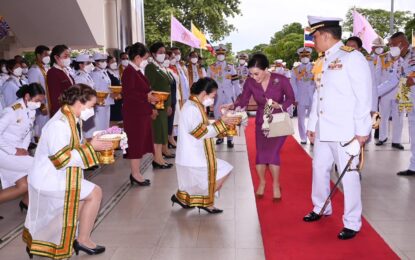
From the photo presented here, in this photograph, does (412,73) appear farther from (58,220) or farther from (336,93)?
(58,220)

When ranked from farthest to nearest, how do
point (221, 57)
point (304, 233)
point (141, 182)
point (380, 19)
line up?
point (380, 19) → point (221, 57) → point (141, 182) → point (304, 233)

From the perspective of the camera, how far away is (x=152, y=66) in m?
6.35

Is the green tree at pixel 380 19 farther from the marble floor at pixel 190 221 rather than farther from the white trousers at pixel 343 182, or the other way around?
the white trousers at pixel 343 182

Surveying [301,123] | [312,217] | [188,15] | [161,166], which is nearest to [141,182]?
[161,166]

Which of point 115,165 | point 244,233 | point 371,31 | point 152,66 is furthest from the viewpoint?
point 371,31

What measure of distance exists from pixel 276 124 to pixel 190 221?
1.25 m

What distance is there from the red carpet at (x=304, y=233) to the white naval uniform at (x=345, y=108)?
0.20 m

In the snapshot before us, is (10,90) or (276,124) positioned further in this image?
(10,90)

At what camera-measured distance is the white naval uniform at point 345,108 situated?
3.48 metres

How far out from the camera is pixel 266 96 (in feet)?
15.3

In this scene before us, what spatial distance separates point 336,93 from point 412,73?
2.58 metres

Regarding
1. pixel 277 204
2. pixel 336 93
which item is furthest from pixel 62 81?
pixel 336 93

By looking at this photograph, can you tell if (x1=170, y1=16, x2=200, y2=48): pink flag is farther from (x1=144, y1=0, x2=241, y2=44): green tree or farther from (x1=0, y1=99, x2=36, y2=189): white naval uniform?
(x1=144, y1=0, x2=241, y2=44): green tree

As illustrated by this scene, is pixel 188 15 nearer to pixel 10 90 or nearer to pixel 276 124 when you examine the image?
pixel 10 90
